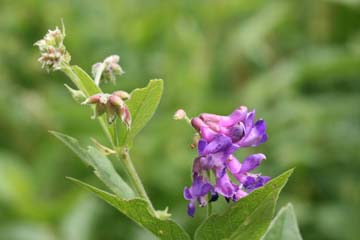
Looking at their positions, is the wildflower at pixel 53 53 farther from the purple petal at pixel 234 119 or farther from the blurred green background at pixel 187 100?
the blurred green background at pixel 187 100

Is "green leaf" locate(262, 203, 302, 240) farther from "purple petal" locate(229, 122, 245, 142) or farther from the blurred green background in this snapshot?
the blurred green background

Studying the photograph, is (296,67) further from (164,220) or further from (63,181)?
(164,220)

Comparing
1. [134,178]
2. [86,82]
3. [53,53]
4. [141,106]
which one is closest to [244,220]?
[134,178]

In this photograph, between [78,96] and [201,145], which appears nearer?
[201,145]

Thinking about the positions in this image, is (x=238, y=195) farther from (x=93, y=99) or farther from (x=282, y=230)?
(x=93, y=99)

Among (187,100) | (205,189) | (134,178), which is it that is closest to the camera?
(205,189)

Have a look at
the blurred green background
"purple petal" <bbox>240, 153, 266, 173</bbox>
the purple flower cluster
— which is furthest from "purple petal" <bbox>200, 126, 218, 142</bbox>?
the blurred green background
